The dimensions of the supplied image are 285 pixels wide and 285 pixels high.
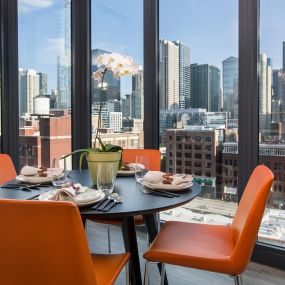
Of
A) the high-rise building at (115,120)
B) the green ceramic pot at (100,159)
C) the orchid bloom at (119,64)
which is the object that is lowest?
the green ceramic pot at (100,159)

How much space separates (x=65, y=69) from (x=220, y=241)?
2.73 metres

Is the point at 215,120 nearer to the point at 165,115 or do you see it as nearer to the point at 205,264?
the point at 165,115

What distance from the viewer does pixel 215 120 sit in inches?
103

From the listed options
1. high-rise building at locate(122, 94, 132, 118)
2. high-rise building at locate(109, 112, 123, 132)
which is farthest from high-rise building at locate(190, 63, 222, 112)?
high-rise building at locate(109, 112, 123, 132)

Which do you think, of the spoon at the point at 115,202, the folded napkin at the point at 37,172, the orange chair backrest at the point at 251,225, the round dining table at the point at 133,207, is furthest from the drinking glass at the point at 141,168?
the orange chair backrest at the point at 251,225

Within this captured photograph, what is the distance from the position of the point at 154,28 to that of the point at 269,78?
1.19 m

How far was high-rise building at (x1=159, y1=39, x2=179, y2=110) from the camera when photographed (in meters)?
2.89

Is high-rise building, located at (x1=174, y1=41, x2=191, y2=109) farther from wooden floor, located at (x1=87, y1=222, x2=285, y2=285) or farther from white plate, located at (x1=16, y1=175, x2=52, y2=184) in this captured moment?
white plate, located at (x1=16, y1=175, x2=52, y2=184)

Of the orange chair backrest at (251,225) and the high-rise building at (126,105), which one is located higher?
the high-rise building at (126,105)

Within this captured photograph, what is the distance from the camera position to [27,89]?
11.4 ft

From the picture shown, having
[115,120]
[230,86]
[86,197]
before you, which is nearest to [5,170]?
[86,197]

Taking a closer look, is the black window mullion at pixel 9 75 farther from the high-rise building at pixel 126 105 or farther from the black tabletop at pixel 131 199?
the black tabletop at pixel 131 199

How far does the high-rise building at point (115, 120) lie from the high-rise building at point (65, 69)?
1.91ft

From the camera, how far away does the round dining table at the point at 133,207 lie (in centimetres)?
125
